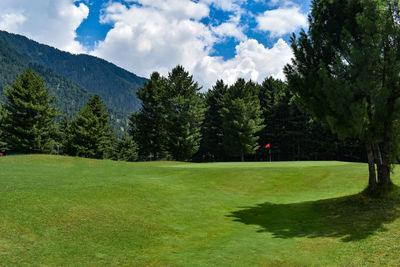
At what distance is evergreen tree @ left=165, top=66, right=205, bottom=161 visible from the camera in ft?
161

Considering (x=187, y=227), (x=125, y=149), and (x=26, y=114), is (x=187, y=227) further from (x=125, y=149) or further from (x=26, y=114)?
(x=125, y=149)

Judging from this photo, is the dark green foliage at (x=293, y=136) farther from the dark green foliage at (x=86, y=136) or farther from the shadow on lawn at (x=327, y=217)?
the shadow on lawn at (x=327, y=217)

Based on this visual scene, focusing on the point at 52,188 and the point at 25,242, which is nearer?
the point at 25,242

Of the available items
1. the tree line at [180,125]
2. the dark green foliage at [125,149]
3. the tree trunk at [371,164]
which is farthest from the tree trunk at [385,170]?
the dark green foliage at [125,149]

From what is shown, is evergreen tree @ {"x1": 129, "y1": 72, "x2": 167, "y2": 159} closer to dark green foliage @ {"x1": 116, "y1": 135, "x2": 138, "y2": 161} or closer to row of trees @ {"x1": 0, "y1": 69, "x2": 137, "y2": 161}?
row of trees @ {"x1": 0, "y1": 69, "x2": 137, "y2": 161}

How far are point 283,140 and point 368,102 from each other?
49.8 metres

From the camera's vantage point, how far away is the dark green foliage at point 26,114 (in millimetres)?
43594

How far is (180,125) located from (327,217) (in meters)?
38.8

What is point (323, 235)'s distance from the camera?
9.80 metres

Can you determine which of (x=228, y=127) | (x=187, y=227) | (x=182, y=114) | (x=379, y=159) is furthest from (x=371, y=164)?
(x=228, y=127)

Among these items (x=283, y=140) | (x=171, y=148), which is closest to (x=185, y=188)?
(x=171, y=148)

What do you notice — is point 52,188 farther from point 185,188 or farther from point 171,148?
point 171,148

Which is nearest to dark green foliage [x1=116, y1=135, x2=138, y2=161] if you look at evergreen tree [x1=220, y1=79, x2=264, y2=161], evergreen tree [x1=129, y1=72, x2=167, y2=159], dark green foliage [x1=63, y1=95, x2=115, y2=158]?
dark green foliage [x1=63, y1=95, x2=115, y2=158]

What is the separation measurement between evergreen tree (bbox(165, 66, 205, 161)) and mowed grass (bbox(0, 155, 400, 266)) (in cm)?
3146
